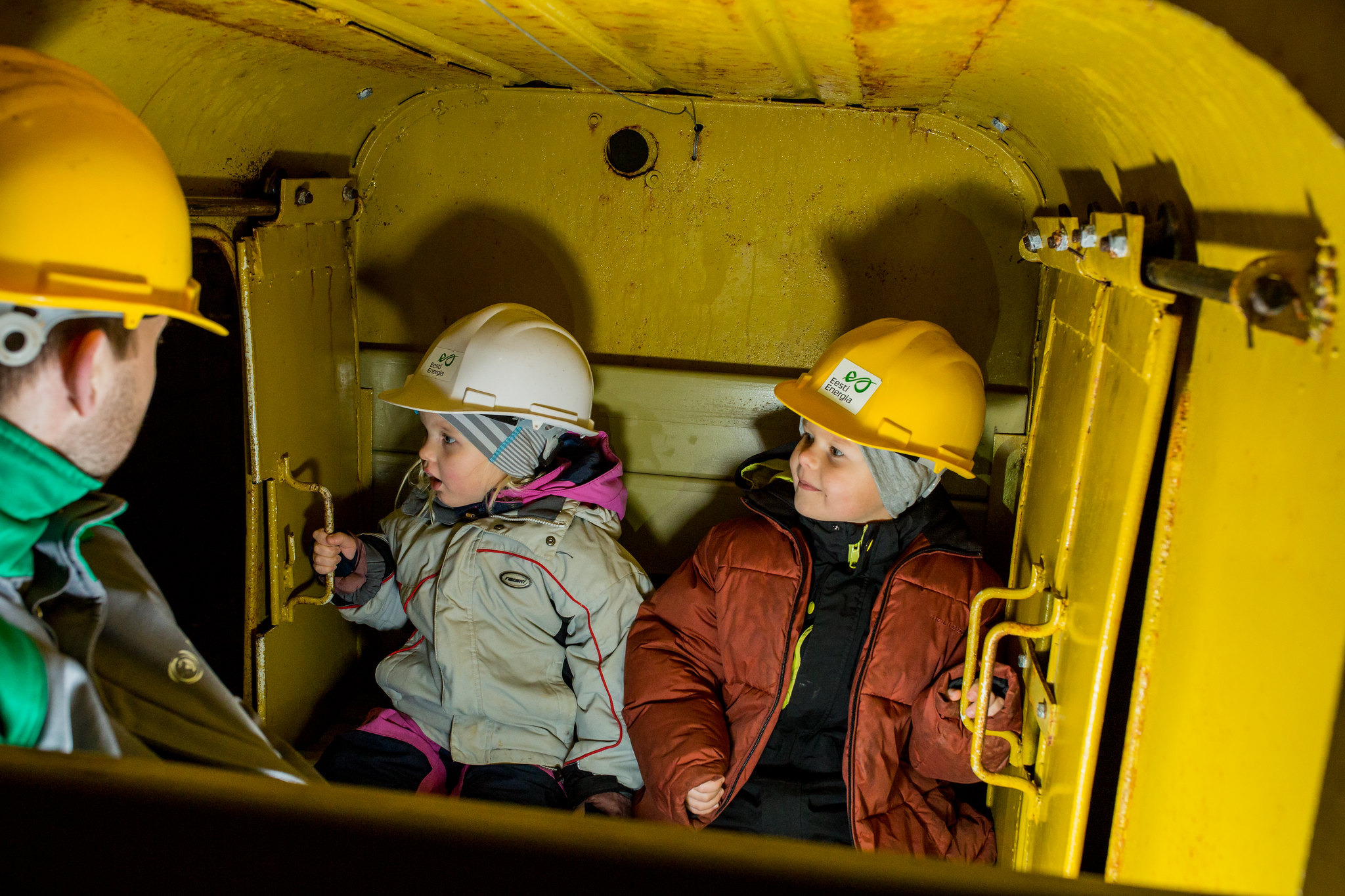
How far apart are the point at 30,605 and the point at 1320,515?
5.26ft

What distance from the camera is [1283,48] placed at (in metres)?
0.90

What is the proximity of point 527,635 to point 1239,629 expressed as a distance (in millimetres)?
1885

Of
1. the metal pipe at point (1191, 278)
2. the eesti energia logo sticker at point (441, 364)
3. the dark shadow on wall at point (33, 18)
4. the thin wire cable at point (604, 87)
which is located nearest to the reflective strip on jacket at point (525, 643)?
the eesti energia logo sticker at point (441, 364)

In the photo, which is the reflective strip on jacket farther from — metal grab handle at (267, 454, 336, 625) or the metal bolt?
the metal bolt

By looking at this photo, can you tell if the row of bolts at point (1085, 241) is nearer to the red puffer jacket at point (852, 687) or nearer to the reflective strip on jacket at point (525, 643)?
the red puffer jacket at point (852, 687)

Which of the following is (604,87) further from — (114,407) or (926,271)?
(114,407)

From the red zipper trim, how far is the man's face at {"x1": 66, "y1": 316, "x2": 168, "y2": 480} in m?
1.27

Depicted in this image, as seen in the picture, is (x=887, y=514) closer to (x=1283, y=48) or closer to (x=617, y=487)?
(x=617, y=487)

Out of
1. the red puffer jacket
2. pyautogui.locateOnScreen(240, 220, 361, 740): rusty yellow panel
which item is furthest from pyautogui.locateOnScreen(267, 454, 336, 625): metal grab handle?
Result: the red puffer jacket

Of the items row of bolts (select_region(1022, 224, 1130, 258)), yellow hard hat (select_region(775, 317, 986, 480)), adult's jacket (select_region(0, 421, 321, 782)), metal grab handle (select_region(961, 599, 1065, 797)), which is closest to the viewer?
adult's jacket (select_region(0, 421, 321, 782))

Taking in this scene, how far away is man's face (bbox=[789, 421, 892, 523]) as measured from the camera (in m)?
2.40

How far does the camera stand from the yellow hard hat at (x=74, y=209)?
1237 mm

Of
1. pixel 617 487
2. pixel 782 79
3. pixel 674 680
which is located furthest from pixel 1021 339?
pixel 674 680

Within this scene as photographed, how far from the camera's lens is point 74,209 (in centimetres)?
129
